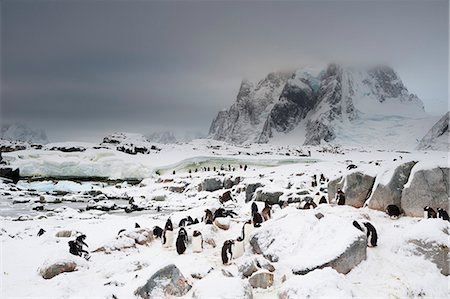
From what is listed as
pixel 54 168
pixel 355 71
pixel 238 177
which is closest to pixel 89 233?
pixel 238 177

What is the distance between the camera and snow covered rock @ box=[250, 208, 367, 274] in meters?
6.77

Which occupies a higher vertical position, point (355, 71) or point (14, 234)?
point (355, 71)

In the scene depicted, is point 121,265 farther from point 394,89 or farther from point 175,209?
point 394,89

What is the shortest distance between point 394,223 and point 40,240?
32.6ft

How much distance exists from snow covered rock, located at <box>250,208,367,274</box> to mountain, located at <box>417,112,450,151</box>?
60332 millimetres

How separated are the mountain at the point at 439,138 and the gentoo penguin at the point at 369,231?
2360 inches

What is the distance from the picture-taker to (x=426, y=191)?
367 inches

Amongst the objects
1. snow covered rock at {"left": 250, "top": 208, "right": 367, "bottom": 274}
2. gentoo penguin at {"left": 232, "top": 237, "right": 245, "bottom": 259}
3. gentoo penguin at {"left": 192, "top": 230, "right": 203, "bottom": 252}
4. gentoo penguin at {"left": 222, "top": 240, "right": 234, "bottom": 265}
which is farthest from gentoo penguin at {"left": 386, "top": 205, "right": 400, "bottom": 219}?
gentoo penguin at {"left": 192, "top": 230, "right": 203, "bottom": 252}

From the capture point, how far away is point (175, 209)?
2227 centimetres

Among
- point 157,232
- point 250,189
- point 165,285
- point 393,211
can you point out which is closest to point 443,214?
point 393,211

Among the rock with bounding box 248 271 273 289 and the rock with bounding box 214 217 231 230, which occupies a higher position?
the rock with bounding box 248 271 273 289

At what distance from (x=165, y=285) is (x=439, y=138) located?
222 feet

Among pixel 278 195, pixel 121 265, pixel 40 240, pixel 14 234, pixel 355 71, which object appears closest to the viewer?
pixel 121 265

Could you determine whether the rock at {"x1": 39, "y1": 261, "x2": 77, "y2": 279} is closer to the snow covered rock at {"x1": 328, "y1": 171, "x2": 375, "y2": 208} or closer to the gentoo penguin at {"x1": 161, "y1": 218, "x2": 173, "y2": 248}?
the gentoo penguin at {"x1": 161, "y1": 218, "x2": 173, "y2": 248}
